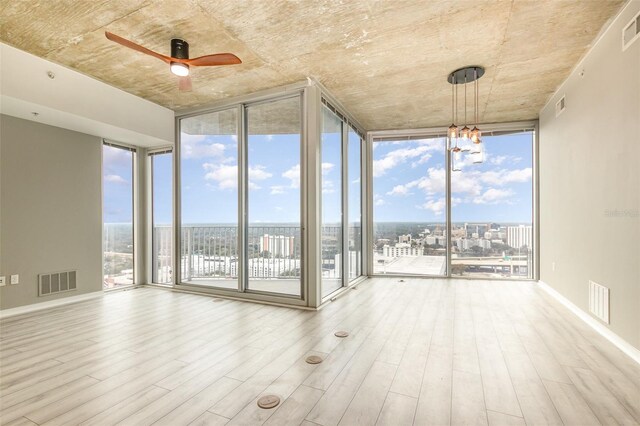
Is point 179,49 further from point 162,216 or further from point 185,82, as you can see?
point 162,216

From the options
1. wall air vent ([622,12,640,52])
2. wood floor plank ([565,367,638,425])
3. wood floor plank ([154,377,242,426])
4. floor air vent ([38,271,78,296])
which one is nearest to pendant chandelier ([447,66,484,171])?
wall air vent ([622,12,640,52])

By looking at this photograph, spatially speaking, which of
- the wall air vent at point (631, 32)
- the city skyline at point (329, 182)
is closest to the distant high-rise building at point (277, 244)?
the city skyline at point (329, 182)

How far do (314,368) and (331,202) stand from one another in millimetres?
2852

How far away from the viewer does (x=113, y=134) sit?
16.2 ft

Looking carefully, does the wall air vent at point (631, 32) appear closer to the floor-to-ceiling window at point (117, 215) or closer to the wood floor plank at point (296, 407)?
the wood floor plank at point (296, 407)

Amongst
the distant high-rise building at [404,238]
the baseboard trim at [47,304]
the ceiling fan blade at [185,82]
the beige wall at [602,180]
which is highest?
the ceiling fan blade at [185,82]

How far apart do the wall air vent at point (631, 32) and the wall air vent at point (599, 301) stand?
2.27 m

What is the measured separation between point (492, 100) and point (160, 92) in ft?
16.5

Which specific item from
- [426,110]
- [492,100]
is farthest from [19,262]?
[492,100]

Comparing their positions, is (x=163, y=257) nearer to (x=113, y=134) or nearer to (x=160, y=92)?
(x=113, y=134)

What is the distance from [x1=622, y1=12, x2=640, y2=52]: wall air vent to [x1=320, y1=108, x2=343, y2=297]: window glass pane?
3.20 meters

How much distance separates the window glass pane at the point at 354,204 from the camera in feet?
18.8

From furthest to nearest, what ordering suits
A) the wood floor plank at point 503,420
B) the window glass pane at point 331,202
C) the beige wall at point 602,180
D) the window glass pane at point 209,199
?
the window glass pane at point 209,199 < the window glass pane at point 331,202 < the beige wall at point 602,180 < the wood floor plank at point 503,420

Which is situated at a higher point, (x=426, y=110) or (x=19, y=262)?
(x=426, y=110)
